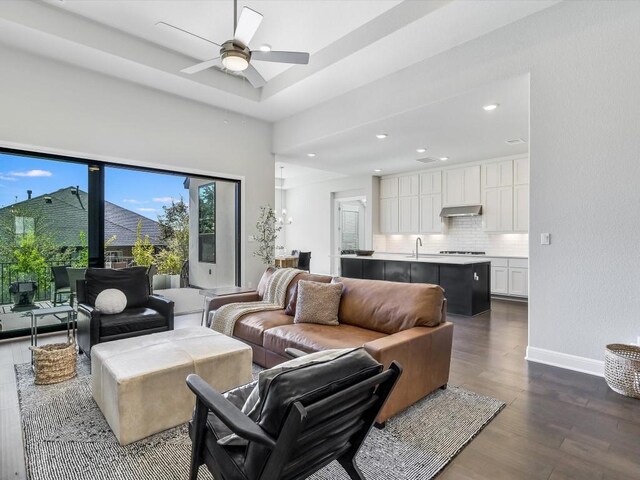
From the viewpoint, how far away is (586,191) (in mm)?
3145

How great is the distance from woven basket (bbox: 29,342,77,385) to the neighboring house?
2022 mm

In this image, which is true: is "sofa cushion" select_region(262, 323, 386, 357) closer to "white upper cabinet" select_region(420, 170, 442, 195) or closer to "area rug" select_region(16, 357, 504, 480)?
"area rug" select_region(16, 357, 504, 480)

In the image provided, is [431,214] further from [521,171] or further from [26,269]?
[26,269]

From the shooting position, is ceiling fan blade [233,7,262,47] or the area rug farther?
ceiling fan blade [233,7,262,47]

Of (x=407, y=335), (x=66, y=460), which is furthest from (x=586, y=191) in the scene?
(x=66, y=460)

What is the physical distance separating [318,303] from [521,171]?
18.9ft

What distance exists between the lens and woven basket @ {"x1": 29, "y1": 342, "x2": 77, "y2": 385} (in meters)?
2.84

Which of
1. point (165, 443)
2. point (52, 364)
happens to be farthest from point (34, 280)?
point (165, 443)

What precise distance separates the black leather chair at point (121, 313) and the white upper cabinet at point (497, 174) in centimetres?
663

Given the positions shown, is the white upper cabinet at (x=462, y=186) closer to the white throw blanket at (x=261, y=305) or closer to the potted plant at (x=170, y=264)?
the white throw blanket at (x=261, y=305)

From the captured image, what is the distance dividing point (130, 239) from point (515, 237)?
7263mm

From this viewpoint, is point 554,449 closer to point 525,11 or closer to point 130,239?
point 525,11

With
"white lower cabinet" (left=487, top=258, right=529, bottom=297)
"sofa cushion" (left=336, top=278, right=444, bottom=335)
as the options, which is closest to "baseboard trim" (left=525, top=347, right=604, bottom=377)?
"sofa cushion" (left=336, top=278, right=444, bottom=335)

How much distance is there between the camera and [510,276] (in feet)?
22.4
